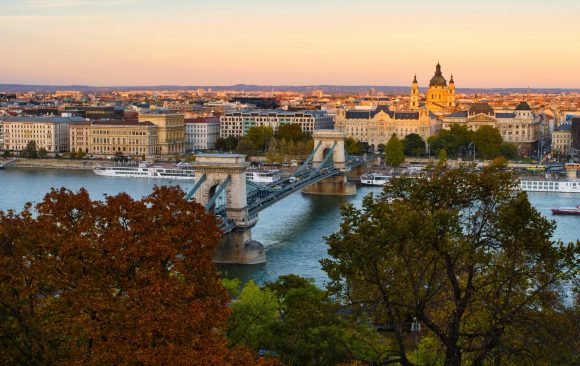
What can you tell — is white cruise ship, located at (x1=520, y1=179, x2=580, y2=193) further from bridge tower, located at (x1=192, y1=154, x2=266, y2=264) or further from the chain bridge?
bridge tower, located at (x1=192, y1=154, x2=266, y2=264)

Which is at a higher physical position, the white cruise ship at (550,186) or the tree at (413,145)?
the tree at (413,145)

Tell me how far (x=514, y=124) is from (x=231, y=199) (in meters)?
35.2

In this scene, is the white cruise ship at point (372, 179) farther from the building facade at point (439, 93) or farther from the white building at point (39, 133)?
the building facade at point (439, 93)

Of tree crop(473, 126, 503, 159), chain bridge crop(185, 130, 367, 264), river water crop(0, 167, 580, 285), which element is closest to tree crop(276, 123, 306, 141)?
tree crop(473, 126, 503, 159)

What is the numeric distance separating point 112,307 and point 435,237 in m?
2.25

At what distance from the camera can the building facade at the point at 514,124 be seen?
51.9 m

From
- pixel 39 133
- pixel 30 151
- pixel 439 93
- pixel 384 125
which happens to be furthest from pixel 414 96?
pixel 30 151

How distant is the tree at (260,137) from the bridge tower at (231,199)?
2739cm

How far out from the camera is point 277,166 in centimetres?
4200

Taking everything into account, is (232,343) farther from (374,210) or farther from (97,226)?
(374,210)

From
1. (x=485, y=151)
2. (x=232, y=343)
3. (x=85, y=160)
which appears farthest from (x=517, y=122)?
(x=232, y=343)

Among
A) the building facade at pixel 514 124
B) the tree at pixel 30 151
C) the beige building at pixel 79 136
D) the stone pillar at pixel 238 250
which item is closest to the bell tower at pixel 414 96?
the building facade at pixel 514 124

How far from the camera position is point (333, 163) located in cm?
3472

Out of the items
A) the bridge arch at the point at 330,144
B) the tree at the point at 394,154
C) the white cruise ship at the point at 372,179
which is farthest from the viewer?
the tree at the point at 394,154
